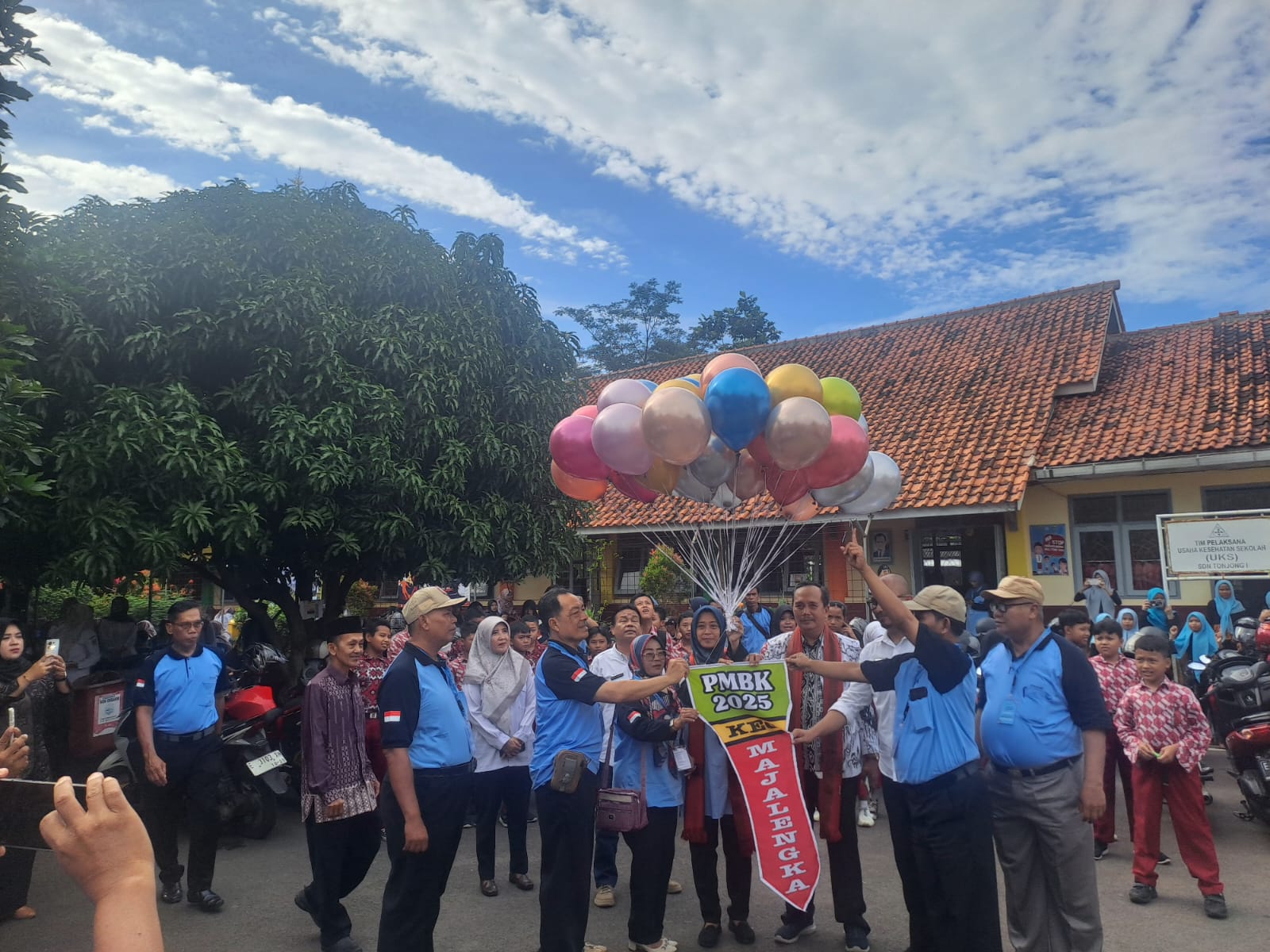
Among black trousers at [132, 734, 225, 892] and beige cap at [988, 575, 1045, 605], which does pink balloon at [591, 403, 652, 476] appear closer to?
beige cap at [988, 575, 1045, 605]

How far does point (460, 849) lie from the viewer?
240 inches

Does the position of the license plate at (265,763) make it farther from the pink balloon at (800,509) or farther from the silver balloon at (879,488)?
the silver balloon at (879,488)

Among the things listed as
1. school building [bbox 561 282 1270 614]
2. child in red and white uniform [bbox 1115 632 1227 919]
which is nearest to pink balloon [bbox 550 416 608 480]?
child in red and white uniform [bbox 1115 632 1227 919]

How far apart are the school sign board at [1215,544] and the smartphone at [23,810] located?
34.1 ft

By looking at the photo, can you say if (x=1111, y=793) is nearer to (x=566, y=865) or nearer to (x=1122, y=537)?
(x=566, y=865)

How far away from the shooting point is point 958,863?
3.51m

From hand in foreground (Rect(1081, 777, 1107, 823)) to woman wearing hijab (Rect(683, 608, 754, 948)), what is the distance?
5.28 feet

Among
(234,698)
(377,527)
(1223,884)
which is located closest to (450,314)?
(377,527)

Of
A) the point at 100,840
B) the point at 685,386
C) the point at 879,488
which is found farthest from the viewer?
the point at 879,488

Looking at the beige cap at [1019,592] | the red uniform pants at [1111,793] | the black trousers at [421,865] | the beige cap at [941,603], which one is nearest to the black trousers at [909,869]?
the beige cap at [941,603]

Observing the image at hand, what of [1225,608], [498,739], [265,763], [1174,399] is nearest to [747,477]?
[498,739]

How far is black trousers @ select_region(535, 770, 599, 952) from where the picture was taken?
366 cm

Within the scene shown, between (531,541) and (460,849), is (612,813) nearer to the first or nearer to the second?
(460,849)

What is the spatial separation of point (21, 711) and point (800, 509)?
226 inches
